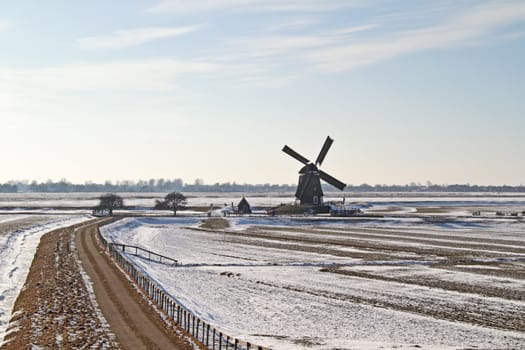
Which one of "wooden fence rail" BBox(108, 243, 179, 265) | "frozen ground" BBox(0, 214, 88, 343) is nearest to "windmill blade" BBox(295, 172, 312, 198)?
"frozen ground" BBox(0, 214, 88, 343)

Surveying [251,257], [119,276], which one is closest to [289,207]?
[251,257]

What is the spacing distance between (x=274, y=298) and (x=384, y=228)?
5423 centimetres

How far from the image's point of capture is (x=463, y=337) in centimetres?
2481

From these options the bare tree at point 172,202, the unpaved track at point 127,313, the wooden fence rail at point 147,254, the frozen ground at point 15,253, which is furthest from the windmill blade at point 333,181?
the unpaved track at point 127,313

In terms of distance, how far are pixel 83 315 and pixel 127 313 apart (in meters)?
1.81

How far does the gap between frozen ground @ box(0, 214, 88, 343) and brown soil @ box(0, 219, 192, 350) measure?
0.53 m

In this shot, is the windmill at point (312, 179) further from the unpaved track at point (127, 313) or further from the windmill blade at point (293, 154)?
the unpaved track at point (127, 313)

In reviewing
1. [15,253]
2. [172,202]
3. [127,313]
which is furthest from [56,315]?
[172,202]

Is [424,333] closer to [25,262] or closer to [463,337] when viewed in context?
[463,337]

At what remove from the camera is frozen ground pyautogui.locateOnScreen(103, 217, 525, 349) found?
25.7 metres

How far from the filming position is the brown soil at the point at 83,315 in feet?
73.5

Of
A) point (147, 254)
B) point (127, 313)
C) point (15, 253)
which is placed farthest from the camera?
point (147, 254)

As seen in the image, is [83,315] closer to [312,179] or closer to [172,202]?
[312,179]

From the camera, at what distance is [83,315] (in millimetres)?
26922
